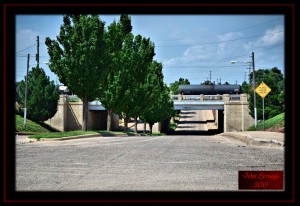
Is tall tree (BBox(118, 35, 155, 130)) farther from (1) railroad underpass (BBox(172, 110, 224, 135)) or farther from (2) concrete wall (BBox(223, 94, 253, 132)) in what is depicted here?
(1) railroad underpass (BBox(172, 110, 224, 135))

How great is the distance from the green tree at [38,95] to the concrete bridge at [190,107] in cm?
444

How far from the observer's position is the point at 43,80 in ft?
173

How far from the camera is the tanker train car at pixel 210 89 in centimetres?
8425

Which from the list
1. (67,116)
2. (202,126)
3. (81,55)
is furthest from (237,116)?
(81,55)

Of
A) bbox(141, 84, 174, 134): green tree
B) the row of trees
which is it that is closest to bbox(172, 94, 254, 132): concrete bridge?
bbox(141, 84, 174, 134): green tree

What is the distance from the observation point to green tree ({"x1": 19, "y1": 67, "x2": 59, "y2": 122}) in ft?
172

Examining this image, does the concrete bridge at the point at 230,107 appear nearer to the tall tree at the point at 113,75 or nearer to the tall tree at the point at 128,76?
the tall tree at the point at 128,76

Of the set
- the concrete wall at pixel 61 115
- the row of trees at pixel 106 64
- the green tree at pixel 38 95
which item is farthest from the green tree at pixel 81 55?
the concrete wall at pixel 61 115

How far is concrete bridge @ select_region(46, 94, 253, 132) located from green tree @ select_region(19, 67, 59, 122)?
14.6ft

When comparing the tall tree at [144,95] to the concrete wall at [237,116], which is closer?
the tall tree at [144,95]

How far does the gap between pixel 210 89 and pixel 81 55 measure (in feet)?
174
